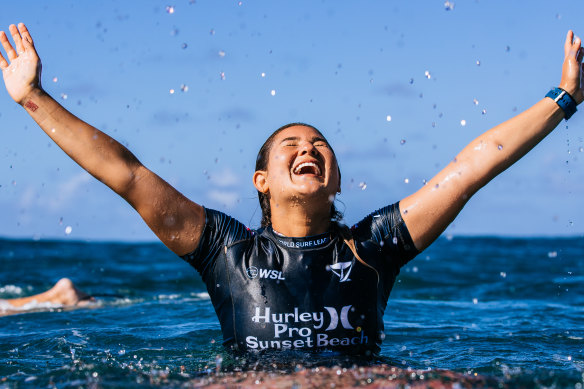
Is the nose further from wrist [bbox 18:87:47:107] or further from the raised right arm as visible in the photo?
wrist [bbox 18:87:47:107]

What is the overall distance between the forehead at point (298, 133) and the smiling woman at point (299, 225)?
1 cm

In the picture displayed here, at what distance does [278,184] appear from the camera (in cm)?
425

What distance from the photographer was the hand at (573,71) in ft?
13.4

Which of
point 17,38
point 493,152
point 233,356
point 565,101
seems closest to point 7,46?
point 17,38

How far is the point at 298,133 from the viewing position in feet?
14.6

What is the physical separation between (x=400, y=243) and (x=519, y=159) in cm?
91

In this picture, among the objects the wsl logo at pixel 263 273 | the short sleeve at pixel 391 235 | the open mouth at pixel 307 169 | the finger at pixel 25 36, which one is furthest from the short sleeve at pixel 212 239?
the finger at pixel 25 36

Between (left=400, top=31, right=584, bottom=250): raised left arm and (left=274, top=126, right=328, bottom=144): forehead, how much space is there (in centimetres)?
84

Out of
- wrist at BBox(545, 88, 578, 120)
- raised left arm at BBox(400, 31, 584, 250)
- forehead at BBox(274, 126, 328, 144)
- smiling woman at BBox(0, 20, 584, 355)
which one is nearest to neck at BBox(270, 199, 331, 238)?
smiling woman at BBox(0, 20, 584, 355)

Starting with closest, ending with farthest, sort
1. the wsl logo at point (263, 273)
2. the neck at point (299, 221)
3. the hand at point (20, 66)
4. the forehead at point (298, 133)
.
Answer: the hand at point (20, 66), the wsl logo at point (263, 273), the neck at point (299, 221), the forehead at point (298, 133)

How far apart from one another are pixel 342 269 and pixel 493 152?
117 cm

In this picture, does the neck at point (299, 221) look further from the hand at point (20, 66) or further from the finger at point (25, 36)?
the finger at point (25, 36)

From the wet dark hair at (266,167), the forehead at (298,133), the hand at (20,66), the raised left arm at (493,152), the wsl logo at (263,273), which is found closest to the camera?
the hand at (20,66)

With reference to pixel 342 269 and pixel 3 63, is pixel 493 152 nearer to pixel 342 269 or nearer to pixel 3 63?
pixel 342 269
